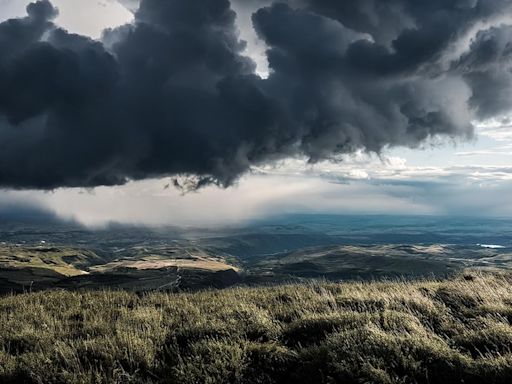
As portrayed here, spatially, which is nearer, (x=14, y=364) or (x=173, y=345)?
(x=14, y=364)

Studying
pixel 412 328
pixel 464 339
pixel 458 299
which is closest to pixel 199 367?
pixel 412 328

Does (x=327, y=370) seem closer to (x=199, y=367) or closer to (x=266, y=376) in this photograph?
(x=266, y=376)

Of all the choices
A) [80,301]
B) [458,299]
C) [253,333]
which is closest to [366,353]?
[253,333]

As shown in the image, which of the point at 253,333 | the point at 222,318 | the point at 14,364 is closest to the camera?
the point at 14,364

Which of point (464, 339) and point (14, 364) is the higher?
point (464, 339)

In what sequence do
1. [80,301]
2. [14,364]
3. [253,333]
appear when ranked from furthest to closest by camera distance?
[80,301] → [253,333] → [14,364]

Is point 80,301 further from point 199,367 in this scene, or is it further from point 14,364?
point 199,367
